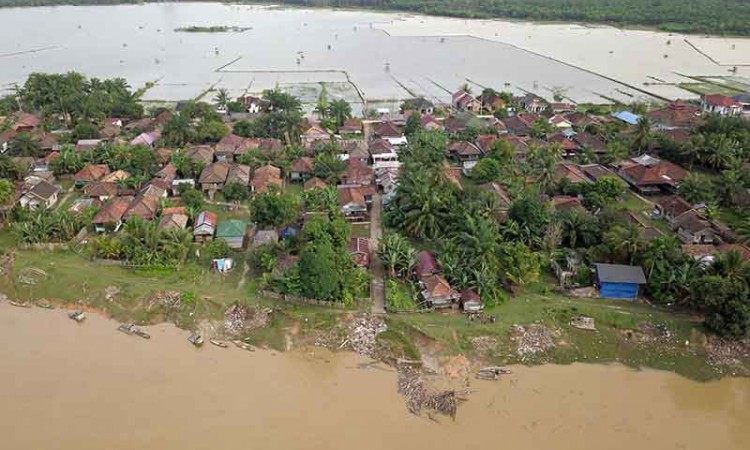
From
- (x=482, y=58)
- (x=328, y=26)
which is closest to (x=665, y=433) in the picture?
(x=482, y=58)

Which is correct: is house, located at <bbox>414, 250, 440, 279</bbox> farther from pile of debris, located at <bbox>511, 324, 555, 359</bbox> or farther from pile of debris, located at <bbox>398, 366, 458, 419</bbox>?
pile of debris, located at <bbox>398, 366, 458, 419</bbox>

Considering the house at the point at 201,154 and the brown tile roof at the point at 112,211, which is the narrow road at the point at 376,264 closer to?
the house at the point at 201,154

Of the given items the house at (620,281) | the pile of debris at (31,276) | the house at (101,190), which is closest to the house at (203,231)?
the pile of debris at (31,276)

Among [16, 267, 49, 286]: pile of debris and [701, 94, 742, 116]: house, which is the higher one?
[701, 94, 742, 116]: house

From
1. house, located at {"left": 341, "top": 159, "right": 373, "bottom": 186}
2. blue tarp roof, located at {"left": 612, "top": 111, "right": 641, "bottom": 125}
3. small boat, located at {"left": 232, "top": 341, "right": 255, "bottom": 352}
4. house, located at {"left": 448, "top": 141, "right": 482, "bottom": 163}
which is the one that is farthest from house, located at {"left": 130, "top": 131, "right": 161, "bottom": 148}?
blue tarp roof, located at {"left": 612, "top": 111, "right": 641, "bottom": 125}

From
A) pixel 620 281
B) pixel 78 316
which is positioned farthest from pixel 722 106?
pixel 78 316
